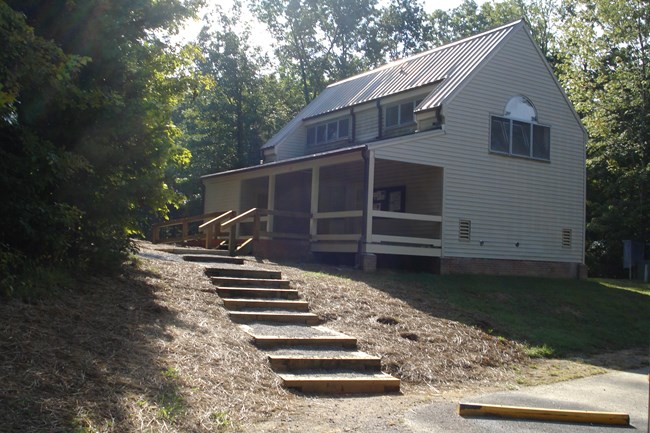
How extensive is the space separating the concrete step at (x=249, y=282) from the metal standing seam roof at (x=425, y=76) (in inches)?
335

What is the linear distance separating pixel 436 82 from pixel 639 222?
48.9 feet

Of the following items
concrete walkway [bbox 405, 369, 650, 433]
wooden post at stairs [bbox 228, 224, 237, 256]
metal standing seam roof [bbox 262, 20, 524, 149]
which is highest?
metal standing seam roof [bbox 262, 20, 524, 149]

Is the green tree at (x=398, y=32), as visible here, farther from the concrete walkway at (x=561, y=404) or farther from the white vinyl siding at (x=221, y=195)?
the concrete walkway at (x=561, y=404)

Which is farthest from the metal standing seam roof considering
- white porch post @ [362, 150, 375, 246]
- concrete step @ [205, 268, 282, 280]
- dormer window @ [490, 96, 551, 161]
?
concrete step @ [205, 268, 282, 280]

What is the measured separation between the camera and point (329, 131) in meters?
25.1

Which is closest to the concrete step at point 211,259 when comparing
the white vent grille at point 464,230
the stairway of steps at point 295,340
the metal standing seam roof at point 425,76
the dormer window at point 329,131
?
the stairway of steps at point 295,340

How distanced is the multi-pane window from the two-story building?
0.14 feet

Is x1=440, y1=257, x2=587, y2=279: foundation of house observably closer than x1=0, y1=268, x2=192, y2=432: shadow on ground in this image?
No

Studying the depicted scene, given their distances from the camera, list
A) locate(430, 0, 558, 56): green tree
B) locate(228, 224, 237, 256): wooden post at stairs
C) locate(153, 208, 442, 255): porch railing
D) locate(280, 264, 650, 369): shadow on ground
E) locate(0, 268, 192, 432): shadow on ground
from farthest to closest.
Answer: locate(430, 0, 558, 56): green tree → locate(228, 224, 237, 256): wooden post at stairs → locate(153, 208, 442, 255): porch railing → locate(280, 264, 650, 369): shadow on ground → locate(0, 268, 192, 432): shadow on ground

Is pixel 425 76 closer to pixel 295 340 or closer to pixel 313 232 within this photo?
pixel 313 232

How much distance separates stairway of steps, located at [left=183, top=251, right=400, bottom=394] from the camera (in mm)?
8109

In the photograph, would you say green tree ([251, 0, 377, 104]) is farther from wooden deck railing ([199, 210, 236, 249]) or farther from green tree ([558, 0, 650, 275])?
wooden deck railing ([199, 210, 236, 249])

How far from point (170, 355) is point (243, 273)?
521cm

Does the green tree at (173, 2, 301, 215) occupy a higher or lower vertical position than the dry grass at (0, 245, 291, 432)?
higher
